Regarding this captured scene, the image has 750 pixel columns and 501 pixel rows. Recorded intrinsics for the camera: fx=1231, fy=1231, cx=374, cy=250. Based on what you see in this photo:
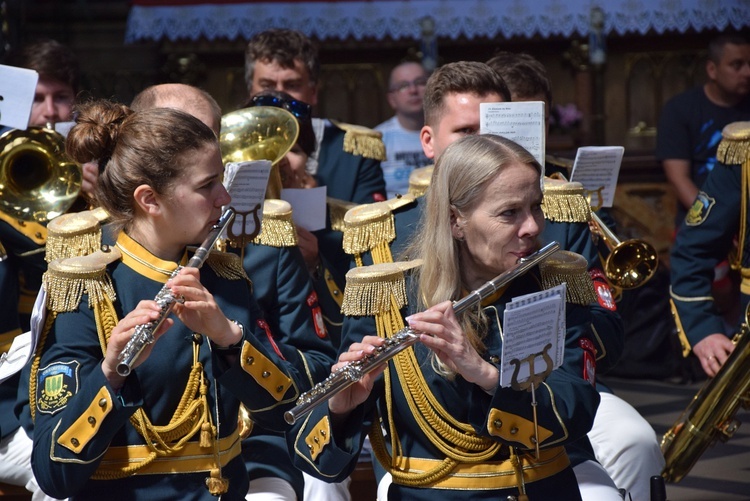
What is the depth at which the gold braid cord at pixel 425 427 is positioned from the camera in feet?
9.51

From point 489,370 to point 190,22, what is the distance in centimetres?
625

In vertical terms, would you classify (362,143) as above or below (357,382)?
above

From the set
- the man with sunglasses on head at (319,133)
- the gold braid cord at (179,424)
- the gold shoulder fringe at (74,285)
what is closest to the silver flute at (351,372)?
the gold braid cord at (179,424)

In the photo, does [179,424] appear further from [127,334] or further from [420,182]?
[420,182]

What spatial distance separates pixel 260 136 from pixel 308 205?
11.3 inches

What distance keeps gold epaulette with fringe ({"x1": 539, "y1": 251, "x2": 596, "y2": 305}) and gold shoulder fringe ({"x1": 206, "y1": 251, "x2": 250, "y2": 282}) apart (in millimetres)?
748

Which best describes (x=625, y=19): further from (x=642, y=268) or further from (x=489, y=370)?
(x=489, y=370)

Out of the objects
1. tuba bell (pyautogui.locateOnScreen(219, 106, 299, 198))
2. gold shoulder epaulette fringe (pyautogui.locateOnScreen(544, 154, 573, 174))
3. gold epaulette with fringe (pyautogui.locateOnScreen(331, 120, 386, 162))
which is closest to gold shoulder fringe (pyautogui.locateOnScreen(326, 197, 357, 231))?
tuba bell (pyautogui.locateOnScreen(219, 106, 299, 198))

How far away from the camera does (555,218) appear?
12.0 feet

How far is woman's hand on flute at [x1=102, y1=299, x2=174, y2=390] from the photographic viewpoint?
2.63m

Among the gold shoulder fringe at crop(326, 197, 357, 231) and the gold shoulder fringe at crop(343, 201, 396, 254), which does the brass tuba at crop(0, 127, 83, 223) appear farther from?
the gold shoulder fringe at crop(343, 201, 396, 254)

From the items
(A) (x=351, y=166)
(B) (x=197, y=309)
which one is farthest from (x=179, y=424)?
(A) (x=351, y=166)

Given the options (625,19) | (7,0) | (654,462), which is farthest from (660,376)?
(7,0)

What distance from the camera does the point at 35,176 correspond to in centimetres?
425
